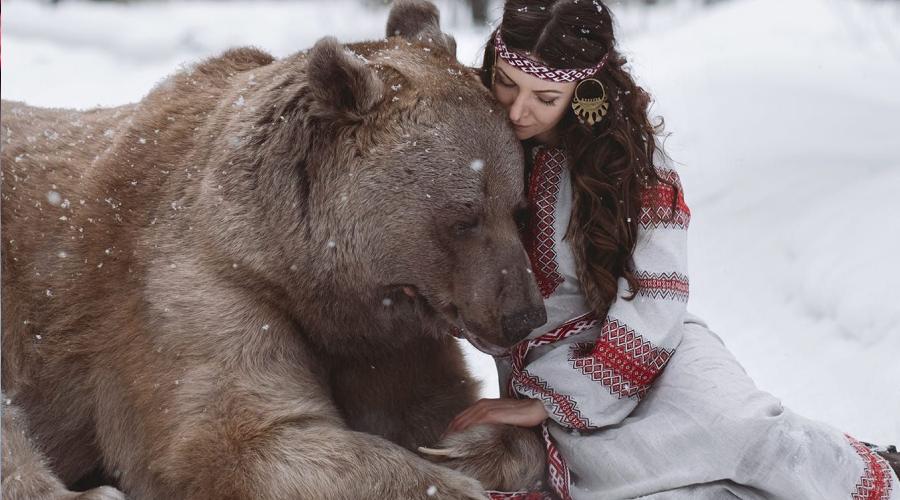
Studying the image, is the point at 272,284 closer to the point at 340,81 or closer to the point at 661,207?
the point at 340,81

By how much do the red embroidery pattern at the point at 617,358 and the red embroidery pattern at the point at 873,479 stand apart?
761mm

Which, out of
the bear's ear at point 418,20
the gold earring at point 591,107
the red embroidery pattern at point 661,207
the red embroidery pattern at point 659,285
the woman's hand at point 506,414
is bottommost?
the woman's hand at point 506,414

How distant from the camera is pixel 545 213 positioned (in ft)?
10.3

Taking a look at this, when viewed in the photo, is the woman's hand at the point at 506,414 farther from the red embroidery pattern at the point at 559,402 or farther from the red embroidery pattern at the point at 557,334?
the red embroidery pattern at the point at 557,334

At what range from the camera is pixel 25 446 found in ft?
10.1

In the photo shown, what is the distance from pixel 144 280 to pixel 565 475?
1529 mm

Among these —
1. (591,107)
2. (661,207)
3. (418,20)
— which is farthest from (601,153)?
(418,20)

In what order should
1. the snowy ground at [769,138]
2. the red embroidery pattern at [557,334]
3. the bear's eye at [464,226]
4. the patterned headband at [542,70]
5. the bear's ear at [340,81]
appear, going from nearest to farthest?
the bear's ear at [340,81], the bear's eye at [464,226], the patterned headband at [542,70], the red embroidery pattern at [557,334], the snowy ground at [769,138]

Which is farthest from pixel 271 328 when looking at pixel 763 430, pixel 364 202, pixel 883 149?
pixel 883 149

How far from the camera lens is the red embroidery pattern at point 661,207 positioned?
10.1ft

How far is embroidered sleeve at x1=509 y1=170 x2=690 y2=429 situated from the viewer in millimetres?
2994

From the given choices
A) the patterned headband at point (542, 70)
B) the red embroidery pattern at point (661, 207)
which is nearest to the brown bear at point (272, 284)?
the patterned headband at point (542, 70)

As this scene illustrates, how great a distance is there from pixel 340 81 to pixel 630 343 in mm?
1260

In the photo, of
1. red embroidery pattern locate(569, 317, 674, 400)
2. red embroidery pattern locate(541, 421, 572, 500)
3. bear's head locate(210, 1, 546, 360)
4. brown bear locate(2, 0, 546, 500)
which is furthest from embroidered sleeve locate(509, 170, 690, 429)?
bear's head locate(210, 1, 546, 360)
